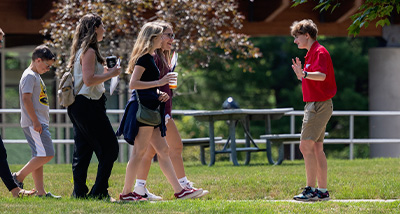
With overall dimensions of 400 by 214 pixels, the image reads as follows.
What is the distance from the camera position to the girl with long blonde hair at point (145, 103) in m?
7.57

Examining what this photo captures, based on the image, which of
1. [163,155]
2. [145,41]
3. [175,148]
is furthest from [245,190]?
[145,41]

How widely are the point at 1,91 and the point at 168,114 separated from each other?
11314 mm

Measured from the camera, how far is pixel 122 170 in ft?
37.3

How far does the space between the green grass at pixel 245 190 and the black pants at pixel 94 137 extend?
0.32 m

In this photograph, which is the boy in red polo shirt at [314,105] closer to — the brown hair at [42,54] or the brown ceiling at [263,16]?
the brown hair at [42,54]

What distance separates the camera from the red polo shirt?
7.62 m

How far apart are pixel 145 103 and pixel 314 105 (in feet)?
5.25

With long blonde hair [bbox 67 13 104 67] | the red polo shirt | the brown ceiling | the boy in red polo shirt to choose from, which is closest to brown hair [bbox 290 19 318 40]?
the boy in red polo shirt

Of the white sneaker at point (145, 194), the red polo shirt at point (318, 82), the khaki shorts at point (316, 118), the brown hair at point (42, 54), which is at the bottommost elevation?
the white sneaker at point (145, 194)

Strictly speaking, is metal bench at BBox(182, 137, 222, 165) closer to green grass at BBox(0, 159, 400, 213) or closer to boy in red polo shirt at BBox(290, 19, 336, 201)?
green grass at BBox(0, 159, 400, 213)

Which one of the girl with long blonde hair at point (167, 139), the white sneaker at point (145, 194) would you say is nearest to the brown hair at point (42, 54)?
the girl with long blonde hair at point (167, 139)

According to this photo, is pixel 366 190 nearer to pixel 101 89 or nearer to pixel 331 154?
pixel 101 89

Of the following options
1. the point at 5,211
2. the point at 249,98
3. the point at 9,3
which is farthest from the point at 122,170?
the point at 249,98

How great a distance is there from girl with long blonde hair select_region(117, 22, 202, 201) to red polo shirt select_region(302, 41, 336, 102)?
4.30 ft
